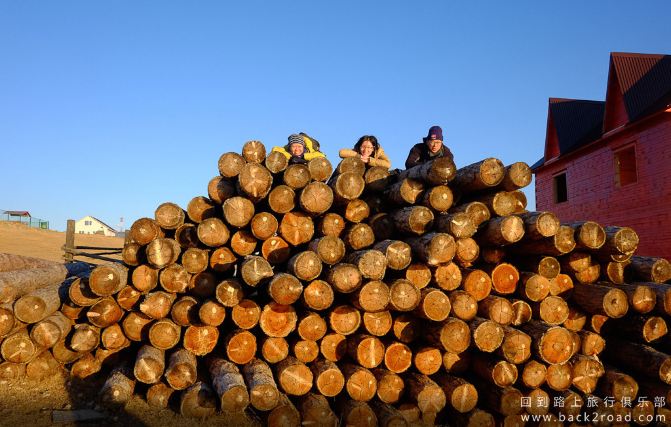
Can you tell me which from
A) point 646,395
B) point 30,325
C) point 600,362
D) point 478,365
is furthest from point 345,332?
point 30,325

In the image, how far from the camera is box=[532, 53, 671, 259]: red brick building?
1299 cm

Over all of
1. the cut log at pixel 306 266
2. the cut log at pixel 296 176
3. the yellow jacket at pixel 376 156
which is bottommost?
the cut log at pixel 306 266

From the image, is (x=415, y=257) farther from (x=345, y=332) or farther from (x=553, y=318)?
(x=553, y=318)

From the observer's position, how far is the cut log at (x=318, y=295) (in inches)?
212

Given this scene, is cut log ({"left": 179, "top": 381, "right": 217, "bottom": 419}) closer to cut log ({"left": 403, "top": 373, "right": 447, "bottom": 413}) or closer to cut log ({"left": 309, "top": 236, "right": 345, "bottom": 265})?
cut log ({"left": 309, "top": 236, "right": 345, "bottom": 265})

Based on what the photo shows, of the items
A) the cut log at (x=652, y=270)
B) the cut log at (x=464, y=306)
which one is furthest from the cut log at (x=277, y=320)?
the cut log at (x=652, y=270)

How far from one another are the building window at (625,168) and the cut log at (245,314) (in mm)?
13542

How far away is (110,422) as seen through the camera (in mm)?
5262

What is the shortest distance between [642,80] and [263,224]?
46.6ft

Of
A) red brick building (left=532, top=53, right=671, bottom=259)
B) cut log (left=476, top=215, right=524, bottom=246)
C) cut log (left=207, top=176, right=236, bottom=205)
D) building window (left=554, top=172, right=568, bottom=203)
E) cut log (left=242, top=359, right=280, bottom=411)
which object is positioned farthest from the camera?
building window (left=554, top=172, right=568, bottom=203)

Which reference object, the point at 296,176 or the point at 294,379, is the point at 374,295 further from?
the point at 296,176

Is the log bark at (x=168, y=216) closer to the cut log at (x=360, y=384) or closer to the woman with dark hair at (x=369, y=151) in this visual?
the woman with dark hair at (x=369, y=151)

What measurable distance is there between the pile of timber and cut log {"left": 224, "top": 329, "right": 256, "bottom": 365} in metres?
0.02

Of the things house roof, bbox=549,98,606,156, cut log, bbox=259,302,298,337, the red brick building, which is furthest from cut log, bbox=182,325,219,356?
house roof, bbox=549,98,606,156
